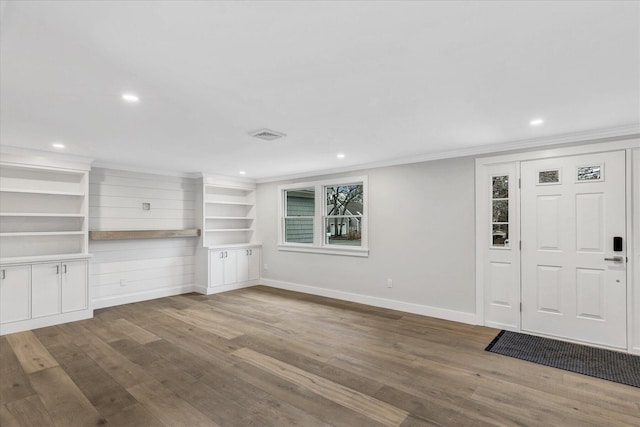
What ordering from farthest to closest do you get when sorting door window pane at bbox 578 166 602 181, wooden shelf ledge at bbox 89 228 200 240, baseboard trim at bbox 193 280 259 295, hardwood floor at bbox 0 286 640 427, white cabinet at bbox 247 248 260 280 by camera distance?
white cabinet at bbox 247 248 260 280 < baseboard trim at bbox 193 280 259 295 < wooden shelf ledge at bbox 89 228 200 240 < door window pane at bbox 578 166 602 181 < hardwood floor at bbox 0 286 640 427

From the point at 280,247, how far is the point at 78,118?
4295 millimetres

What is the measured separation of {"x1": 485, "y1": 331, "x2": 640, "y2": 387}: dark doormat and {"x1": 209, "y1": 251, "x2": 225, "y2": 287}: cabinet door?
473cm

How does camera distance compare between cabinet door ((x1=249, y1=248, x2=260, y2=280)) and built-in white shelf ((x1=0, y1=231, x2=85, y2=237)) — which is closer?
built-in white shelf ((x1=0, y1=231, x2=85, y2=237))

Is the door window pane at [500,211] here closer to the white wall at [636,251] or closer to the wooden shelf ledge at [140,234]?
the white wall at [636,251]

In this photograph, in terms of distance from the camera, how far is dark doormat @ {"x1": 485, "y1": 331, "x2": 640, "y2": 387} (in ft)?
9.74

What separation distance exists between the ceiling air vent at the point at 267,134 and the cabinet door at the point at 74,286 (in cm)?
338

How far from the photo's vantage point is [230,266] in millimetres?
6590

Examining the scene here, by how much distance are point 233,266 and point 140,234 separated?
184 cm

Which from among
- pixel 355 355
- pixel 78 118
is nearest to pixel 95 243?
pixel 78 118

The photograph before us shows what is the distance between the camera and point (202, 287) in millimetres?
6332

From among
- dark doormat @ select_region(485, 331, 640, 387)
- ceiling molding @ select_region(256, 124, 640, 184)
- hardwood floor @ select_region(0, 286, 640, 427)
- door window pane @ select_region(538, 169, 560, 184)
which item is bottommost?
hardwood floor @ select_region(0, 286, 640, 427)

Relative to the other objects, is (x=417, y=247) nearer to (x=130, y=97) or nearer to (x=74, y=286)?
(x=130, y=97)

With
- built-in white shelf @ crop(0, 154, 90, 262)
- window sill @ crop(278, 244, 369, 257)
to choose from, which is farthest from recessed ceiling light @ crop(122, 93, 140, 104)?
window sill @ crop(278, 244, 369, 257)

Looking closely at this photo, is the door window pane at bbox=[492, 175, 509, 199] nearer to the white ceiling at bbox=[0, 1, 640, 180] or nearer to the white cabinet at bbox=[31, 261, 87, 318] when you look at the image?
the white ceiling at bbox=[0, 1, 640, 180]
